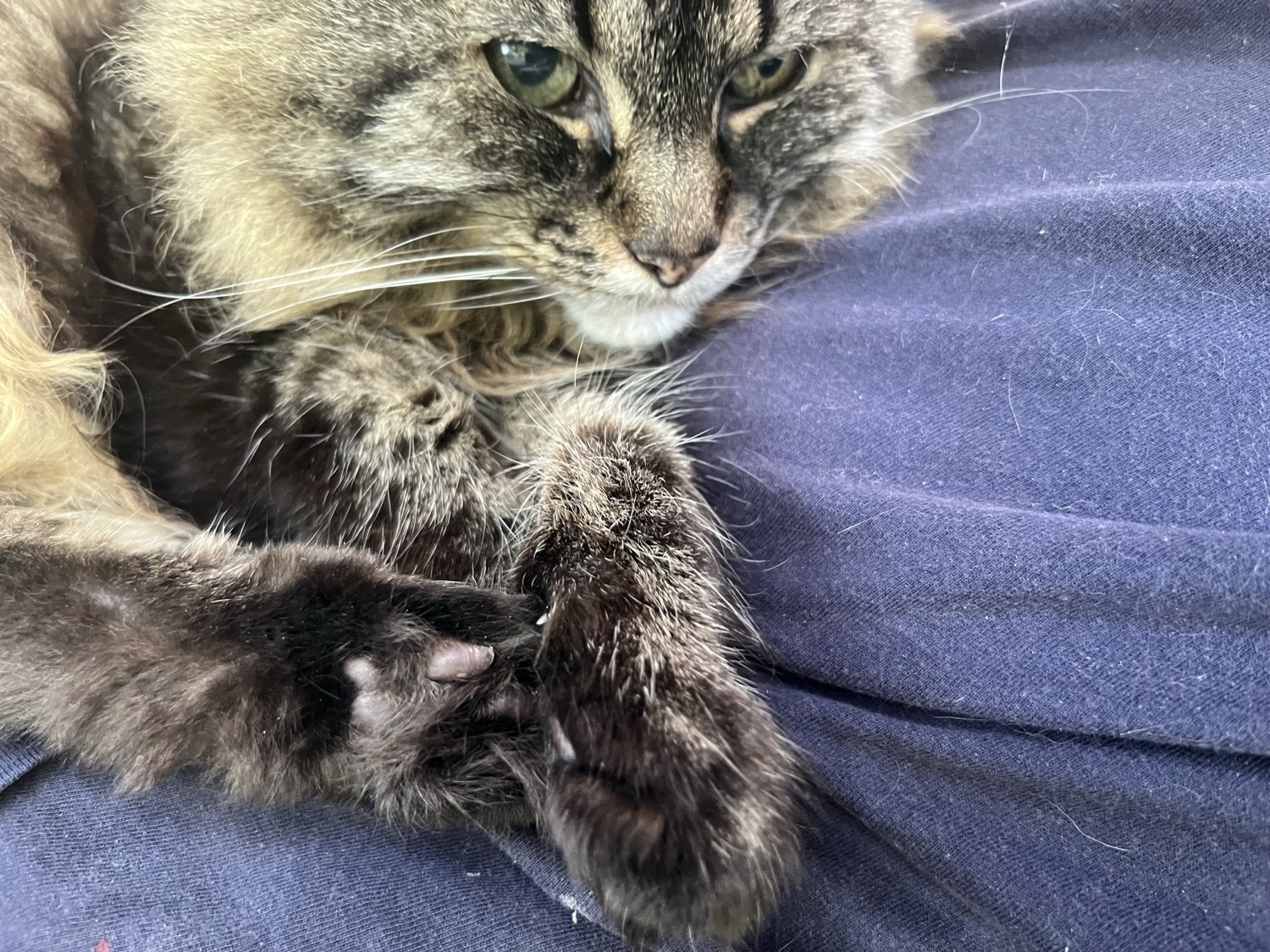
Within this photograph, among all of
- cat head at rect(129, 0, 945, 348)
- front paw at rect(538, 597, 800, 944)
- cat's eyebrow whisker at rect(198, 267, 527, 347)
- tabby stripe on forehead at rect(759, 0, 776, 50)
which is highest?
tabby stripe on forehead at rect(759, 0, 776, 50)

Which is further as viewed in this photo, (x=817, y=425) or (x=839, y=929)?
(x=817, y=425)

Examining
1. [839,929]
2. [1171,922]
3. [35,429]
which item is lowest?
[839,929]

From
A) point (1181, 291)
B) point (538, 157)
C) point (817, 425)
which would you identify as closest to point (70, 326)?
point (538, 157)

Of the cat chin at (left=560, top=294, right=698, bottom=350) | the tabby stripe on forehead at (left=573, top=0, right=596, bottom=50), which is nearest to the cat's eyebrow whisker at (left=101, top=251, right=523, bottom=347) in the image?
the cat chin at (left=560, top=294, right=698, bottom=350)

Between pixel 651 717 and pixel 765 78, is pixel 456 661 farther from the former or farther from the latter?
pixel 765 78

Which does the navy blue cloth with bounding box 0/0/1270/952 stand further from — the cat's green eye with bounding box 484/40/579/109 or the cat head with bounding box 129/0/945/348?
the cat's green eye with bounding box 484/40/579/109

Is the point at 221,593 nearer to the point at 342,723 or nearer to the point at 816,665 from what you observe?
the point at 342,723
